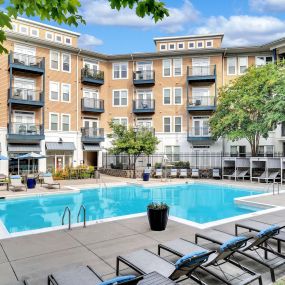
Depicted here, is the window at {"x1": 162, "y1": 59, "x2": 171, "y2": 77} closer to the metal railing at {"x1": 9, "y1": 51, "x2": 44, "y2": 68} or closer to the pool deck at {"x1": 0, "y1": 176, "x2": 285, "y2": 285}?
the metal railing at {"x1": 9, "y1": 51, "x2": 44, "y2": 68}

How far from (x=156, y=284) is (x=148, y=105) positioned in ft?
92.2

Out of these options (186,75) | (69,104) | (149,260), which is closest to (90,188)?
(69,104)

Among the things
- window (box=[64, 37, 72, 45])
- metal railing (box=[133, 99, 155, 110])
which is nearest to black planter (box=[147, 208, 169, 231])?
metal railing (box=[133, 99, 155, 110])

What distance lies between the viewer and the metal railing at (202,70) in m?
30.1

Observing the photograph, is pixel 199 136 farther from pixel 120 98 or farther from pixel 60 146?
pixel 60 146

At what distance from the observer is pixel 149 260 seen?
5188mm

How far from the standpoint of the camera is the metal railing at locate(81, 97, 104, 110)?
98.9ft

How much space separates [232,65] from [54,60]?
1882 centimetres

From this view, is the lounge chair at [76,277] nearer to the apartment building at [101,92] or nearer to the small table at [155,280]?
the small table at [155,280]

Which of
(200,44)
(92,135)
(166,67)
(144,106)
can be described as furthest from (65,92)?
(200,44)

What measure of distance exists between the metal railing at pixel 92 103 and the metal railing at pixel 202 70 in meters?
10.3

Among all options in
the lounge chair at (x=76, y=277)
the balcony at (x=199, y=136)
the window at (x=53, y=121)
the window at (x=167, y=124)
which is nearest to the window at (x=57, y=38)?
the window at (x=53, y=121)

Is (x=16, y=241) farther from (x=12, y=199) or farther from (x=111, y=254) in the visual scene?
(x=12, y=199)

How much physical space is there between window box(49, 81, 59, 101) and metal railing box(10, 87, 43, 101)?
4.77ft
